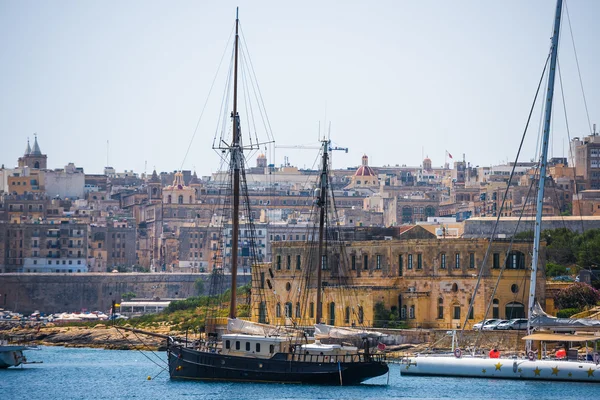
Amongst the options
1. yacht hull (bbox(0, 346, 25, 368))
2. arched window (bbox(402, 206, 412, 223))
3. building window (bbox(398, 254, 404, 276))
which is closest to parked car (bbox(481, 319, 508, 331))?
building window (bbox(398, 254, 404, 276))

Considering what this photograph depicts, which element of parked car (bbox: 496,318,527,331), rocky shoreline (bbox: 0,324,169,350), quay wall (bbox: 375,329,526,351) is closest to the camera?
quay wall (bbox: 375,329,526,351)

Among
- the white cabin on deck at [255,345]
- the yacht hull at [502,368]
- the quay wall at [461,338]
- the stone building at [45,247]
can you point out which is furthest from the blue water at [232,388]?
the stone building at [45,247]

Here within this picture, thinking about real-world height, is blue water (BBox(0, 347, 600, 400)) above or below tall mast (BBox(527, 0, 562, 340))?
below

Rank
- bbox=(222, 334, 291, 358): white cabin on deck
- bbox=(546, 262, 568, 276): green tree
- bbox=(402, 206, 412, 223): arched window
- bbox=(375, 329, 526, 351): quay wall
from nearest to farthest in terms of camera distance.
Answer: bbox=(222, 334, 291, 358): white cabin on deck → bbox=(375, 329, 526, 351): quay wall → bbox=(546, 262, 568, 276): green tree → bbox=(402, 206, 412, 223): arched window

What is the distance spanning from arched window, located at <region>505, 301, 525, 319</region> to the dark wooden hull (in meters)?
17.2

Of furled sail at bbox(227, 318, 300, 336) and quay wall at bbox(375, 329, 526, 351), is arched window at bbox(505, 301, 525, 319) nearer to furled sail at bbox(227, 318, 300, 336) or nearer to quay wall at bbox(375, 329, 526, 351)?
quay wall at bbox(375, 329, 526, 351)

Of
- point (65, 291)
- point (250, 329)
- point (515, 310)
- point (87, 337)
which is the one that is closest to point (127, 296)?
point (65, 291)

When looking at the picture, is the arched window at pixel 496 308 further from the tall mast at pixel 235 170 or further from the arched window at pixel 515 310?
the tall mast at pixel 235 170

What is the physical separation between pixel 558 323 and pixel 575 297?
16.4m

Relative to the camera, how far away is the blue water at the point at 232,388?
184 feet

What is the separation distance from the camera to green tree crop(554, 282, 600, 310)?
76.8 m

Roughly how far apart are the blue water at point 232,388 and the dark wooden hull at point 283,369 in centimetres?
40

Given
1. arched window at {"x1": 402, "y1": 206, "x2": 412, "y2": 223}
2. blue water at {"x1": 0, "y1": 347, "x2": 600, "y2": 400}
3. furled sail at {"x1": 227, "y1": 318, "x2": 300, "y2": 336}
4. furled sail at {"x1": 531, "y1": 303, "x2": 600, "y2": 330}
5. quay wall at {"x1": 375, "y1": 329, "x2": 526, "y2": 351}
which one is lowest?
blue water at {"x1": 0, "y1": 347, "x2": 600, "y2": 400}

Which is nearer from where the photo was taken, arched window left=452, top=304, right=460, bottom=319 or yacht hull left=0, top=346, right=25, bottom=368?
yacht hull left=0, top=346, right=25, bottom=368
